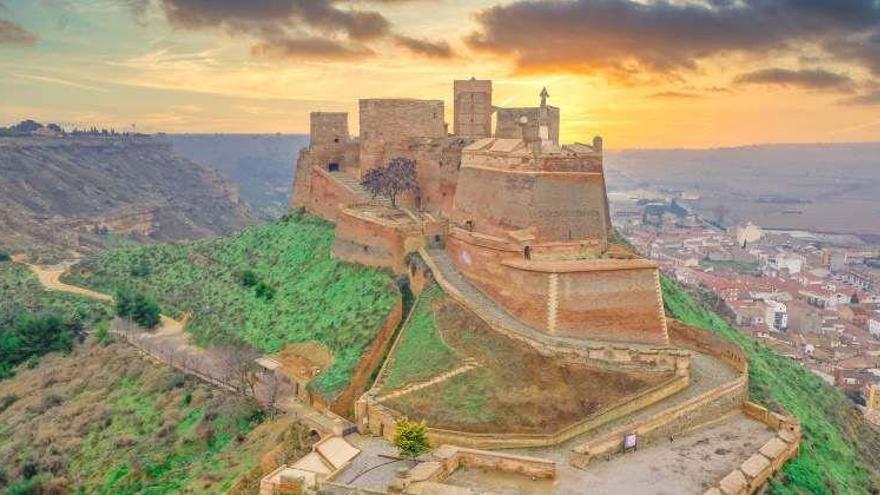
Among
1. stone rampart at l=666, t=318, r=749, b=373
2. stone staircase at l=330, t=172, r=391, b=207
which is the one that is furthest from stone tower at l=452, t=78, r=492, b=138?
stone rampart at l=666, t=318, r=749, b=373

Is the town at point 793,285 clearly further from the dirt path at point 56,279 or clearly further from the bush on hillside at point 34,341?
the bush on hillside at point 34,341

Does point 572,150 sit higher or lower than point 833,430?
higher

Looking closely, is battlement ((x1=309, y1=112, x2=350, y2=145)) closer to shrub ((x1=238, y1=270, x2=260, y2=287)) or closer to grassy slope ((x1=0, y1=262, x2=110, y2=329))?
shrub ((x1=238, y1=270, x2=260, y2=287))

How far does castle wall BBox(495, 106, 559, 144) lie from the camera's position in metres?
36.1

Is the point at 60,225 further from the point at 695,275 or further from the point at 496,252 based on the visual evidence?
the point at 695,275

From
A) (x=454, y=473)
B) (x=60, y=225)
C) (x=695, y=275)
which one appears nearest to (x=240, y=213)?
(x=60, y=225)

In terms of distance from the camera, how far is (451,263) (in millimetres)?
30484

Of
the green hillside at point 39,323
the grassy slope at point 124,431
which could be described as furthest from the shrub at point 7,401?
the green hillside at point 39,323

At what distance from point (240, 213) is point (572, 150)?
9934cm

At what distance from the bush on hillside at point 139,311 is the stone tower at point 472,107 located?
18.3m

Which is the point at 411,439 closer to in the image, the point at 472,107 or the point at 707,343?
the point at 707,343

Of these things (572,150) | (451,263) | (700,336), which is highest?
(572,150)

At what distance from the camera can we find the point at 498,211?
29.9 meters

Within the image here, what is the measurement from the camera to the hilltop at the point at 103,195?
7750 centimetres
